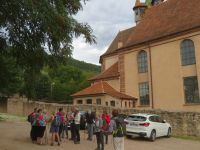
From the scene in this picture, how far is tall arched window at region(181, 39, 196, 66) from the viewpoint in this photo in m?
29.7

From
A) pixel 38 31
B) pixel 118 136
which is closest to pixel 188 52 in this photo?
pixel 118 136

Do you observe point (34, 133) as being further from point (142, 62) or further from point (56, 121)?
point (142, 62)

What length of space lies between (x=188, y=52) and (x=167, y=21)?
6.04 metres

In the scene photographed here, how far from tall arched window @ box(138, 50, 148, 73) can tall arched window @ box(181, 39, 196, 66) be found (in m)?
4.78

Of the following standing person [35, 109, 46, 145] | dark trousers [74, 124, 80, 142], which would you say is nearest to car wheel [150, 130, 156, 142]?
dark trousers [74, 124, 80, 142]

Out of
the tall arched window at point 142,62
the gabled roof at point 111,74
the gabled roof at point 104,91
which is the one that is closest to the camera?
the gabled roof at point 104,91

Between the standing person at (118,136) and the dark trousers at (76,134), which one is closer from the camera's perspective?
the standing person at (118,136)

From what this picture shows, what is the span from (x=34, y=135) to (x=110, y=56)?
102ft

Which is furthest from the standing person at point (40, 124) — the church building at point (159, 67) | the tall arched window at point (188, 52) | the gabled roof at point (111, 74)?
the gabled roof at point (111, 74)

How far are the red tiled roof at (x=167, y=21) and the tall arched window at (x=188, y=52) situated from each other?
1.27 meters

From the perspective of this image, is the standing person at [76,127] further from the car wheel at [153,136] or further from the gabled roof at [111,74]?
the gabled roof at [111,74]

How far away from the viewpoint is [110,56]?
1788 inches

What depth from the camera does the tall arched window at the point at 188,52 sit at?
97.5ft

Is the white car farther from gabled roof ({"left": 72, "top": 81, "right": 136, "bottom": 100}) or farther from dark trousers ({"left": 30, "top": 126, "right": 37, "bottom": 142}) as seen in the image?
gabled roof ({"left": 72, "top": 81, "right": 136, "bottom": 100})
